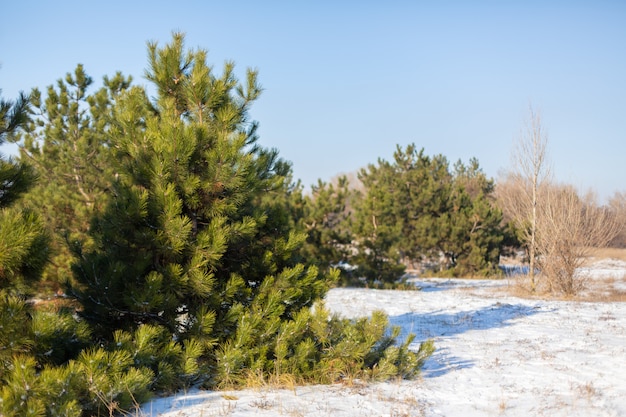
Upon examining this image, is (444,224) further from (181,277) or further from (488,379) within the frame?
(181,277)

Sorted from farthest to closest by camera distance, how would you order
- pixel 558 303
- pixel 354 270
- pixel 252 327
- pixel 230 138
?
1. pixel 354 270
2. pixel 558 303
3. pixel 230 138
4. pixel 252 327

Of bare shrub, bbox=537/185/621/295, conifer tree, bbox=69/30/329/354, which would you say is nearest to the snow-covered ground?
conifer tree, bbox=69/30/329/354

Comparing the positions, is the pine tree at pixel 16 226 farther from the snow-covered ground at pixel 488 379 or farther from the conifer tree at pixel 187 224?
the snow-covered ground at pixel 488 379

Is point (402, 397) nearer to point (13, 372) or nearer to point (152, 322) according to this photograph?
point (152, 322)

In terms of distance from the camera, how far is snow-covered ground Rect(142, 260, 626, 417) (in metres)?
4.73

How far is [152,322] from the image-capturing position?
5465 mm

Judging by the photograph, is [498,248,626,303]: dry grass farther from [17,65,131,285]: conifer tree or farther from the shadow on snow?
[17,65,131,285]: conifer tree

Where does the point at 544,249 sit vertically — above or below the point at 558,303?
above

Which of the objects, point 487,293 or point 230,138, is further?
point 487,293

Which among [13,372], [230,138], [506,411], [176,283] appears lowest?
[506,411]

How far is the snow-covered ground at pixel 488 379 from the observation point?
473 centimetres

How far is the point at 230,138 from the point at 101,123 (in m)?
9.51

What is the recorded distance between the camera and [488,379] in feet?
19.8

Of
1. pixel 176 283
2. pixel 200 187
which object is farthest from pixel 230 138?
pixel 176 283
